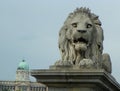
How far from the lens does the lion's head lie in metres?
14.1

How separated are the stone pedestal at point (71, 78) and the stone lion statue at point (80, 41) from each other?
0.35 meters

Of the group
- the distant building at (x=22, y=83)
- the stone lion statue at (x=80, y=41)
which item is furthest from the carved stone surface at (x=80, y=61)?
the distant building at (x=22, y=83)

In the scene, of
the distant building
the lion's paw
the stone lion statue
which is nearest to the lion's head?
the stone lion statue

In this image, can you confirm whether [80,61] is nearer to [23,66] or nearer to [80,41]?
[80,41]

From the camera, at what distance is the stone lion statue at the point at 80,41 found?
46.3 ft

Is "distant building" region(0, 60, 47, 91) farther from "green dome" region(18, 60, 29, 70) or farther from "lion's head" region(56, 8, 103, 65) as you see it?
"lion's head" region(56, 8, 103, 65)

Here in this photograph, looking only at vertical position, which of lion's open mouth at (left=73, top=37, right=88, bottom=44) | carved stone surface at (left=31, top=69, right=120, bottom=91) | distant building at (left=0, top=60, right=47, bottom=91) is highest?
distant building at (left=0, top=60, right=47, bottom=91)

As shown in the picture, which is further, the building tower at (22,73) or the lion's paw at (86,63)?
the building tower at (22,73)

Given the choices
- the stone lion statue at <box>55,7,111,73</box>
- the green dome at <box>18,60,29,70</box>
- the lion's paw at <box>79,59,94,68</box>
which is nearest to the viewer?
the lion's paw at <box>79,59,94,68</box>

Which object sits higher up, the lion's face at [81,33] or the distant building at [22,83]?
the distant building at [22,83]

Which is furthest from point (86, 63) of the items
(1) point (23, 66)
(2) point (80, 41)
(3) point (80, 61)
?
(1) point (23, 66)

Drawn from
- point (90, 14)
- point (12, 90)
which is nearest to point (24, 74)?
point (12, 90)

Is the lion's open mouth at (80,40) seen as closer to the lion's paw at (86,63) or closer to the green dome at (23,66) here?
the lion's paw at (86,63)

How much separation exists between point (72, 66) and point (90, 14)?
1.63 m
